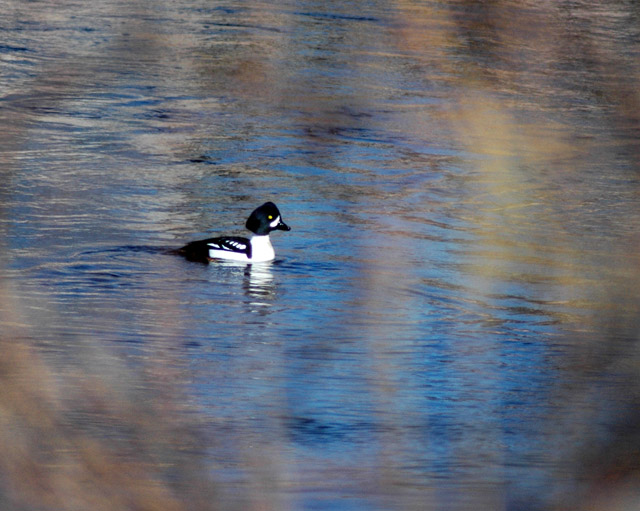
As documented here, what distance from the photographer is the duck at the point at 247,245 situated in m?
9.58

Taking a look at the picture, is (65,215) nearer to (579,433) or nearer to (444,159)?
(444,159)

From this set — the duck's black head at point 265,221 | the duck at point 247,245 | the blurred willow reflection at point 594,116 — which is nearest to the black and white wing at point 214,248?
the duck at point 247,245

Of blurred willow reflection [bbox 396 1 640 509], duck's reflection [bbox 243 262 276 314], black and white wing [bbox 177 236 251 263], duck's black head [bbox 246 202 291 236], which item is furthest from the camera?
duck's black head [bbox 246 202 291 236]

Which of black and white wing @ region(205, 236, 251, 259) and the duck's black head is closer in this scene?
black and white wing @ region(205, 236, 251, 259)

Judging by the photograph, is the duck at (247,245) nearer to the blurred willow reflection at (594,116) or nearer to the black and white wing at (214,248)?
the black and white wing at (214,248)

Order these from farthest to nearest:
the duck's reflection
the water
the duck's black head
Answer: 1. the duck's black head
2. the duck's reflection
3. the water

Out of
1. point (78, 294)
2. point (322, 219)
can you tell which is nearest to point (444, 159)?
point (322, 219)

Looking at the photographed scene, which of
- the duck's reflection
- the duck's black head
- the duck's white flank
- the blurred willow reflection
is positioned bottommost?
the duck's reflection

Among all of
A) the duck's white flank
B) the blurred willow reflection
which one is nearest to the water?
the blurred willow reflection

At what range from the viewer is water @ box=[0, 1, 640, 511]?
161cm

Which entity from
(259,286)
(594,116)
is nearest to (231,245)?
(259,286)

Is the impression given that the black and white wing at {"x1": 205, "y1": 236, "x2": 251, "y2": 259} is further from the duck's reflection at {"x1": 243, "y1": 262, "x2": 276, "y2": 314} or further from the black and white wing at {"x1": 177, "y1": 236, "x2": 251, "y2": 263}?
the duck's reflection at {"x1": 243, "y1": 262, "x2": 276, "y2": 314}

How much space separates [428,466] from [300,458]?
6.70 feet

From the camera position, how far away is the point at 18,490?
144cm
